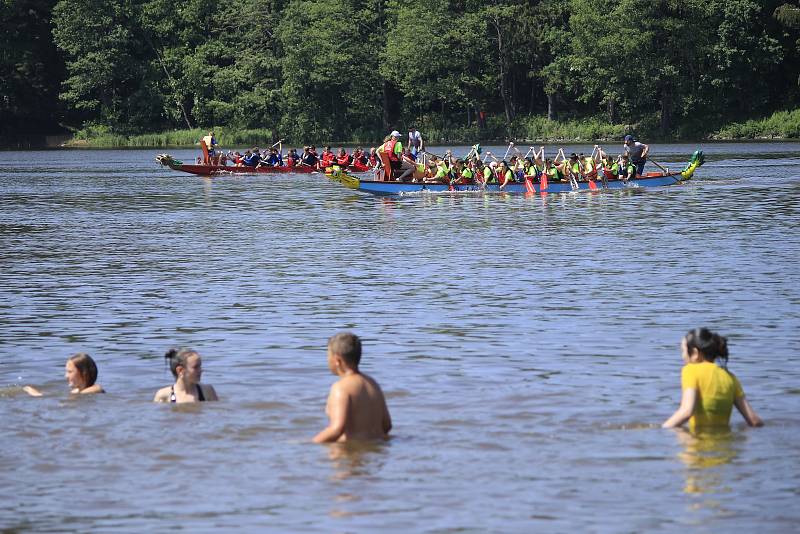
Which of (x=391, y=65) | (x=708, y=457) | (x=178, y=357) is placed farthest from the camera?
(x=391, y=65)

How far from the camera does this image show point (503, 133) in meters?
108

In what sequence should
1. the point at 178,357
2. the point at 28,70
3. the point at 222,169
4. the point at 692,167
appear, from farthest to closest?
the point at 28,70, the point at 222,169, the point at 692,167, the point at 178,357

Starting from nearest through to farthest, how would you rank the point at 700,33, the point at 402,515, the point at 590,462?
the point at 402,515
the point at 590,462
the point at 700,33

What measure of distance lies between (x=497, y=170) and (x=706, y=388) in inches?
1507

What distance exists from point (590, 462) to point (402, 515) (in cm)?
214

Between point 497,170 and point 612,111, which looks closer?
point 497,170

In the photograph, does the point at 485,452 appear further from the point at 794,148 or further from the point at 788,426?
the point at 794,148

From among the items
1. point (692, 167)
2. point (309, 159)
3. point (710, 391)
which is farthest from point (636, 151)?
point (710, 391)

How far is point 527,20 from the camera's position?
104 metres

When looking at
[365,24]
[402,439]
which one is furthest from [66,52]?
[402,439]

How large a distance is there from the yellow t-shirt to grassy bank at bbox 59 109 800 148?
87.3m

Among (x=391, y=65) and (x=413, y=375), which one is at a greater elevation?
(x=391, y=65)

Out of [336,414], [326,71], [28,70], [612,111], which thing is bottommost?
[336,414]

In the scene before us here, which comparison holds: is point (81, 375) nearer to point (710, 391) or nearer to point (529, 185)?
point (710, 391)
